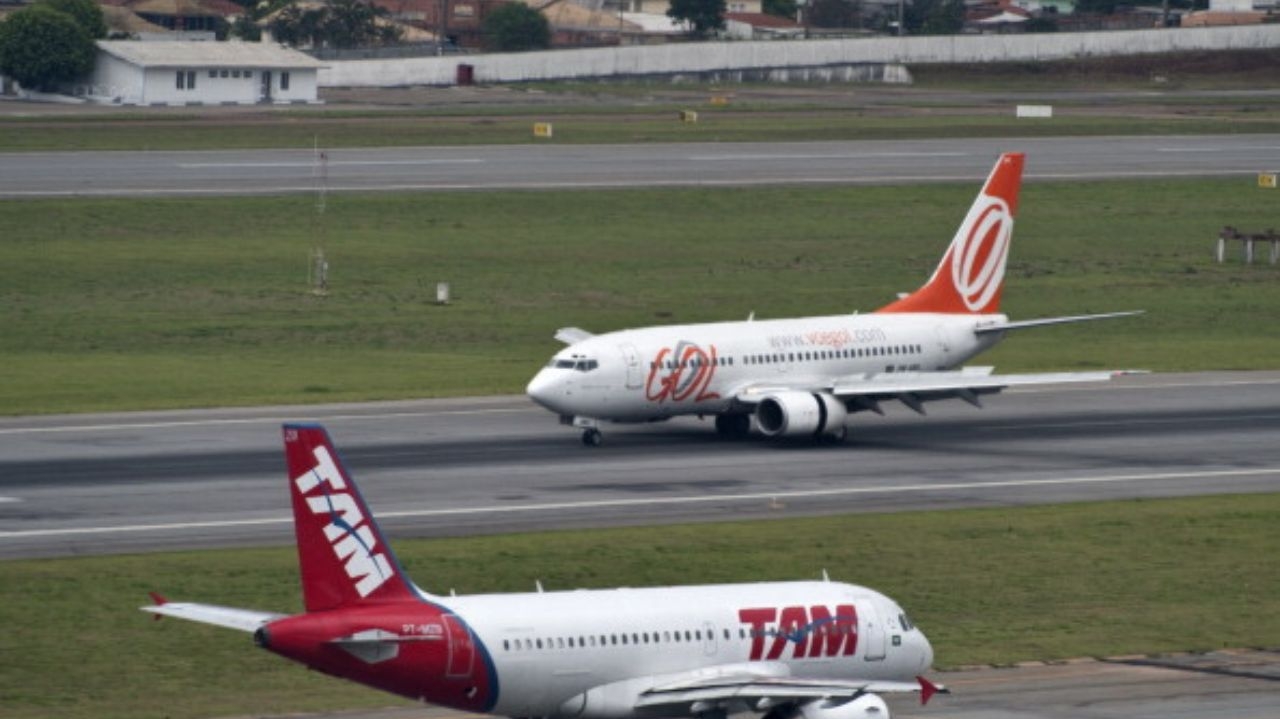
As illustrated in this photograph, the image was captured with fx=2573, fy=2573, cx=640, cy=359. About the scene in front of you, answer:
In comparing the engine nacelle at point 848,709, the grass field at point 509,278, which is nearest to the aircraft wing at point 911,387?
the grass field at point 509,278

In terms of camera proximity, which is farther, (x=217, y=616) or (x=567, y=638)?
(x=567, y=638)

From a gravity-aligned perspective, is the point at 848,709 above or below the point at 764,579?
above

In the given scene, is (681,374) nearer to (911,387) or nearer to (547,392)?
(547,392)

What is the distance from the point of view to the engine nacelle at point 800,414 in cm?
8025

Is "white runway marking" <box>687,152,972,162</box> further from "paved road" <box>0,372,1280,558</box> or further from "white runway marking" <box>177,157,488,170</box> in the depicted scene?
"paved road" <box>0,372,1280,558</box>

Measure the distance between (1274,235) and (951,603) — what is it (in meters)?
75.1

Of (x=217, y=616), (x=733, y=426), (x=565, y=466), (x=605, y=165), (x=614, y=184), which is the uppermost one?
(x=605, y=165)

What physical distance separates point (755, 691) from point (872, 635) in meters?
3.70

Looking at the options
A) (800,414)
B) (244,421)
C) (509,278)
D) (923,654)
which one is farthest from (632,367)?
(509,278)

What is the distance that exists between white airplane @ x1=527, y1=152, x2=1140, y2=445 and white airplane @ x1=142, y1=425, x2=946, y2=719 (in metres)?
32.7

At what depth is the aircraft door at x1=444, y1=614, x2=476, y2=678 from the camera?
1640 inches

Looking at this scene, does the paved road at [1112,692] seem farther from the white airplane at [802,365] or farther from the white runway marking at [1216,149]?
the white runway marking at [1216,149]

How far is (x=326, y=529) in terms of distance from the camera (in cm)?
4141

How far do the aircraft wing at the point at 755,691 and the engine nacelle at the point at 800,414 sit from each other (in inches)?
1440
